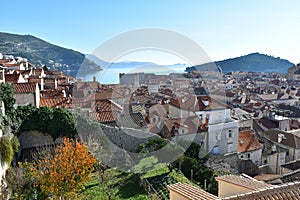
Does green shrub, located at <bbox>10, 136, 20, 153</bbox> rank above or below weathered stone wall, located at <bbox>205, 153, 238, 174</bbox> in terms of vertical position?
above

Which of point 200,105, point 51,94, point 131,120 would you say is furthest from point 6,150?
point 200,105

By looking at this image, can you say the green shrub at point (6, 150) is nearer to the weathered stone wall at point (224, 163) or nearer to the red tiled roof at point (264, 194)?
the red tiled roof at point (264, 194)

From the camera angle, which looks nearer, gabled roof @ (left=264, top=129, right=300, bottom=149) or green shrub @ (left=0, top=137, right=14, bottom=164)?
green shrub @ (left=0, top=137, right=14, bottom=164)

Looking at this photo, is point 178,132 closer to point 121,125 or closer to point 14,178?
point 121,125

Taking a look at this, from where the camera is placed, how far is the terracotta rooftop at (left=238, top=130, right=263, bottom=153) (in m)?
17.3

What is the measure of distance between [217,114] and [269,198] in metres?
12.6

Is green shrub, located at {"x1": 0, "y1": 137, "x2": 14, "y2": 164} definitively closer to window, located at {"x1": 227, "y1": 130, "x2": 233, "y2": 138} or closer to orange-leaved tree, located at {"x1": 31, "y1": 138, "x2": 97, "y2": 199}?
orange-leaved tree, located at {"x1": 31, "y1": 138, "x2": 97, "y2": 199}

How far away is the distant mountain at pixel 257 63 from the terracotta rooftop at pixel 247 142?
12241 cm

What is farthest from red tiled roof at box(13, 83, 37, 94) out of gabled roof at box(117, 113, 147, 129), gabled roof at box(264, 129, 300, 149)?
gabled roof at box(264, 129, 300, 149)

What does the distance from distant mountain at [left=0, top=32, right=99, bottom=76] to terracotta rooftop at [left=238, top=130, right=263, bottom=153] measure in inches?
1907

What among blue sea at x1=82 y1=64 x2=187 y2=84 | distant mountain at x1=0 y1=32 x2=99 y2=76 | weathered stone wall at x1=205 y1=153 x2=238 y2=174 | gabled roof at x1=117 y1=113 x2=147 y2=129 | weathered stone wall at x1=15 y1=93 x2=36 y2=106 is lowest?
weathered stone wall at x1=205 y1=153 x2=238 y2=174

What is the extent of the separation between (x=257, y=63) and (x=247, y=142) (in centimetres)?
14689

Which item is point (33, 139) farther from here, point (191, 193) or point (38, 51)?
point (38, 51)

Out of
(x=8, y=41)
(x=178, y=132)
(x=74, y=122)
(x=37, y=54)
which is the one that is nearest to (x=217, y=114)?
(x=178, y=132)
